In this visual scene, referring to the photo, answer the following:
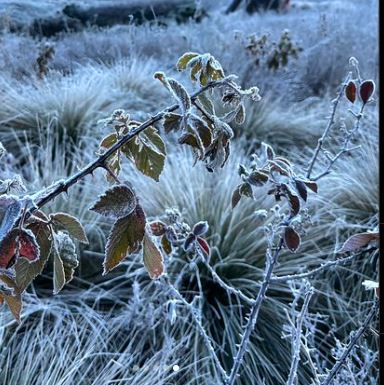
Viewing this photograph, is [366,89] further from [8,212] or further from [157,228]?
[8,212]

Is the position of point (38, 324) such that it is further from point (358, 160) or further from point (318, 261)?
point (358, 160)

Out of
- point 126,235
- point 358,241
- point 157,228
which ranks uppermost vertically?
point 126,235

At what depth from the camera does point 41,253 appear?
0.74 meters

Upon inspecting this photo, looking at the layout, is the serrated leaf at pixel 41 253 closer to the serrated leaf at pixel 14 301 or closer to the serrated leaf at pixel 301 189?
the serrated leaf at pixel 14 301

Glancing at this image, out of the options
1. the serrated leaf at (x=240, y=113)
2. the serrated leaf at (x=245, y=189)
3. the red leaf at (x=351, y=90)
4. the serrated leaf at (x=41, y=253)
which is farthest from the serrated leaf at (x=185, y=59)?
the red leaf at (x=351, y=90)

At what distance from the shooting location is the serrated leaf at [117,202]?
70 centimetres

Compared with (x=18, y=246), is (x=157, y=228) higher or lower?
lower

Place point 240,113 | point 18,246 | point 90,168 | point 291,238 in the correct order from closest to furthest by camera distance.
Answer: point 18,246
point 90,168
point 240,113
point 291,238

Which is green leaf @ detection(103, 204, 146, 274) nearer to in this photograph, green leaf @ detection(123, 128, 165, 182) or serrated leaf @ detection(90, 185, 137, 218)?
serrated leaf @ detection(90, 185, 137, 218)

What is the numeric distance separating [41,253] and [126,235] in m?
0.11

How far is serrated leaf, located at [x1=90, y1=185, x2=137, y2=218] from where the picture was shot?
0.70 meters

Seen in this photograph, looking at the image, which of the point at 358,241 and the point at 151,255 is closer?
the point at 151,255

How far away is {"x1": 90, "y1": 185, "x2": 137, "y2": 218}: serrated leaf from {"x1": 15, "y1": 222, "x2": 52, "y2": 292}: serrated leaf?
0.27ft

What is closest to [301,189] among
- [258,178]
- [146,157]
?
[258,178]
